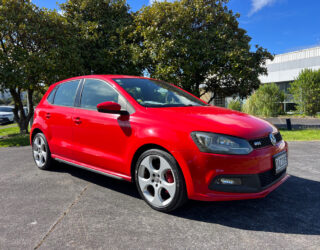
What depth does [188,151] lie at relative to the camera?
2629 mm

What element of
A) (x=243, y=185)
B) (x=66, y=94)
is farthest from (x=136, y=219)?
(x=66, y=94)

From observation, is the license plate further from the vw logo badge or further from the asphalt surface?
the asphalt surface

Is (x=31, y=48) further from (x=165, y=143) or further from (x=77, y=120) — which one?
(x=165, y=143)

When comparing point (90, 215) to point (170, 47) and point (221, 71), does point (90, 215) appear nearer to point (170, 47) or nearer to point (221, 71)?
point (170, 47)

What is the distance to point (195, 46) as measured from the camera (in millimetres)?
12695

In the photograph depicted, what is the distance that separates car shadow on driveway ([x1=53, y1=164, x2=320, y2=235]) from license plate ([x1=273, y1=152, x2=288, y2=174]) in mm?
461

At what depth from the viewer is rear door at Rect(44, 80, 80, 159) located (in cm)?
400

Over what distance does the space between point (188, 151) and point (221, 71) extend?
11.6 meters

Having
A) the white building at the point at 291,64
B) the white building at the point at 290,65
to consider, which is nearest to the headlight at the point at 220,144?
the white building at the point at 290,65

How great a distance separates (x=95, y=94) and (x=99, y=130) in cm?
61

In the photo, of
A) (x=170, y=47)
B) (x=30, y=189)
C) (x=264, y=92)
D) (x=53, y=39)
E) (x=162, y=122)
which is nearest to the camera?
(x=162, y=122)

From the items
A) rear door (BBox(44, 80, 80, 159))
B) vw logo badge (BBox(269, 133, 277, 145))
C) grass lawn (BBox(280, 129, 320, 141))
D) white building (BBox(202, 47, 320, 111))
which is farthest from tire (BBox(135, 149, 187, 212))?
white building (BBox(202, 47, 320, 111))

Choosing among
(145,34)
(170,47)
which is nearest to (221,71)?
(170,47)

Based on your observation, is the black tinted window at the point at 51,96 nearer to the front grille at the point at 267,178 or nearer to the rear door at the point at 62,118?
the rear door at the point at 62,118
